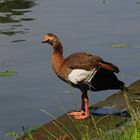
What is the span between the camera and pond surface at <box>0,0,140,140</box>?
28.1 ft

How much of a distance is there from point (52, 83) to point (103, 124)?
264cm

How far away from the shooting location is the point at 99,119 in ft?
22.3

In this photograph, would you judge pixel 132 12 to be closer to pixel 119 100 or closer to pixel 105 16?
pixel 105 16

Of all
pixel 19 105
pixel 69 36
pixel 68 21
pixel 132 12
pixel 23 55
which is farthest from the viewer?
pixel 132 12

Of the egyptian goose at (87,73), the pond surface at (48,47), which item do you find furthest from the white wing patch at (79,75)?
the pond surface at (48,47)

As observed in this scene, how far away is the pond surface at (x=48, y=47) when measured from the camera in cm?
856

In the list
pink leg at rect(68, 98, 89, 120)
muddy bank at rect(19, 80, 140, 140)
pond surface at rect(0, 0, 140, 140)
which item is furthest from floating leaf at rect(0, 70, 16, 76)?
pink leg at rect(68, 98, 89, 120)

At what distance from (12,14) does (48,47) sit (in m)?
3.86

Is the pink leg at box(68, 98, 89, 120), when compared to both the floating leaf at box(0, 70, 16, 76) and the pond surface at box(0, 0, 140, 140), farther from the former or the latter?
the floating leaf at box(0, 70, 16, 76)

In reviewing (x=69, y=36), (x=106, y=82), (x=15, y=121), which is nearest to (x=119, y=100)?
(x=106, y=82)

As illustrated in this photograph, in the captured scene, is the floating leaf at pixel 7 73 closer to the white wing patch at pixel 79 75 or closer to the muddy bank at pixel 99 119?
the muddy bank at pixel 99 119

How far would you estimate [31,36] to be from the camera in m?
12.6

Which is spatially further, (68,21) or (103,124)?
(68,21)

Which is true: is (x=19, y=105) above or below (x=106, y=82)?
below
